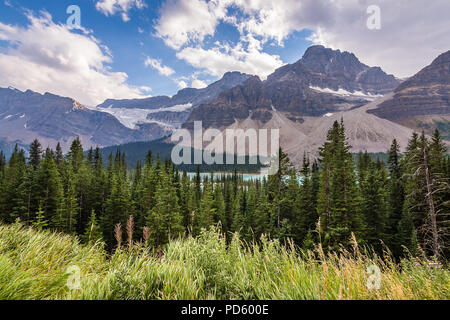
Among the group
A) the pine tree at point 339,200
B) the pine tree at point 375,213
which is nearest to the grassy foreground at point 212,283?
the pine tree at point 339,200

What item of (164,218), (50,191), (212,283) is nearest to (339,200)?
(164,218)

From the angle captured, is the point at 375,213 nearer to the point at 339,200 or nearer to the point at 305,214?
the point at 305,214

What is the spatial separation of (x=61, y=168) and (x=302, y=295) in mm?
50663

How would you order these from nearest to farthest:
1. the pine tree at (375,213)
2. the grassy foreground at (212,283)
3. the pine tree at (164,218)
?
the grassy foreground at (212,283), the pine tree at (375,213), the pine tree at (164,218)

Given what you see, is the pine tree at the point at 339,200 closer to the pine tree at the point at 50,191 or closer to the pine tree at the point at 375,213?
the pine tree at the point at 375,213

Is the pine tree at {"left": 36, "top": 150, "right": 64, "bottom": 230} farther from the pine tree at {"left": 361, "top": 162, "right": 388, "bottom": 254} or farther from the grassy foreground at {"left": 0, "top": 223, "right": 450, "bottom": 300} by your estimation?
the pine tree at {"left": 361, "top": 162, "right": 388, "bottom": 254}

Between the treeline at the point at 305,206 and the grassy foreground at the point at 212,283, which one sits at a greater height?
the grassy foreground at the point at 212,283

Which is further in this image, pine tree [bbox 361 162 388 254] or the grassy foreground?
pine tree [bbox 361 162 388 254]

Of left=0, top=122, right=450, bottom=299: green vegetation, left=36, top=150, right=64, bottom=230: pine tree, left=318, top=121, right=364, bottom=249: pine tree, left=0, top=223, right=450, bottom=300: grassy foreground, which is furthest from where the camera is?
left=36, top=150, right=64, bottom=230: pine tree

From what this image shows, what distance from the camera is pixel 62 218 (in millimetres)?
25844

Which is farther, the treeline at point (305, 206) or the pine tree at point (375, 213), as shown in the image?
the pine tree at point (375, 213)

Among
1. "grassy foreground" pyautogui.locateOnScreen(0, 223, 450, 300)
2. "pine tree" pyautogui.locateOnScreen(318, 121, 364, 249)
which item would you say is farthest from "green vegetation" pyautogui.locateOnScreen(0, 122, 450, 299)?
"pine tree" pyautogui.locateOnScreen(318, 121, 364, 249)
